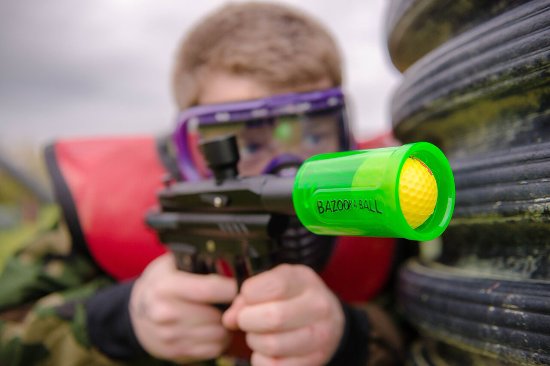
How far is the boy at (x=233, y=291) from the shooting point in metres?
0.94

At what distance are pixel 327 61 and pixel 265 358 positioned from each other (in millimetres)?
1095

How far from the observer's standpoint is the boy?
0.94m

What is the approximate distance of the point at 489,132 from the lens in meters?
0.76

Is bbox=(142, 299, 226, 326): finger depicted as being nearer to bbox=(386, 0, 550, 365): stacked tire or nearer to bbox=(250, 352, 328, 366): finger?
bbox=(250, 352, 328, 366): finger

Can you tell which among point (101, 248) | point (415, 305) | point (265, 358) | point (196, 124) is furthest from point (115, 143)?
point (415, 305)

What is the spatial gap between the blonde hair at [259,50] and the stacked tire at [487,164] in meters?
0.59

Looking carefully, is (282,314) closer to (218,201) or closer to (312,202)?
(218,201)

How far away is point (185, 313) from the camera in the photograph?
1115 millimetres

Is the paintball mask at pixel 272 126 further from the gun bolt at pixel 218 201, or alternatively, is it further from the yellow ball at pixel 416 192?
the yellow ball at pixel 416 192

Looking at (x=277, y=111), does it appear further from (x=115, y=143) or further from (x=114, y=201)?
(x=115, y=143)

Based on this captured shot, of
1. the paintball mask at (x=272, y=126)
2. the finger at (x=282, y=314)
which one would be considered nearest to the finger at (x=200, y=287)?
the finger at (x=282, y=314)

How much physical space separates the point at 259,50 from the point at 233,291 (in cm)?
86

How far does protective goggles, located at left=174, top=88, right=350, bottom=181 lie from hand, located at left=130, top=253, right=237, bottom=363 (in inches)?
13.8

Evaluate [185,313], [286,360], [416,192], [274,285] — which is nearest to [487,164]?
[416,192]
